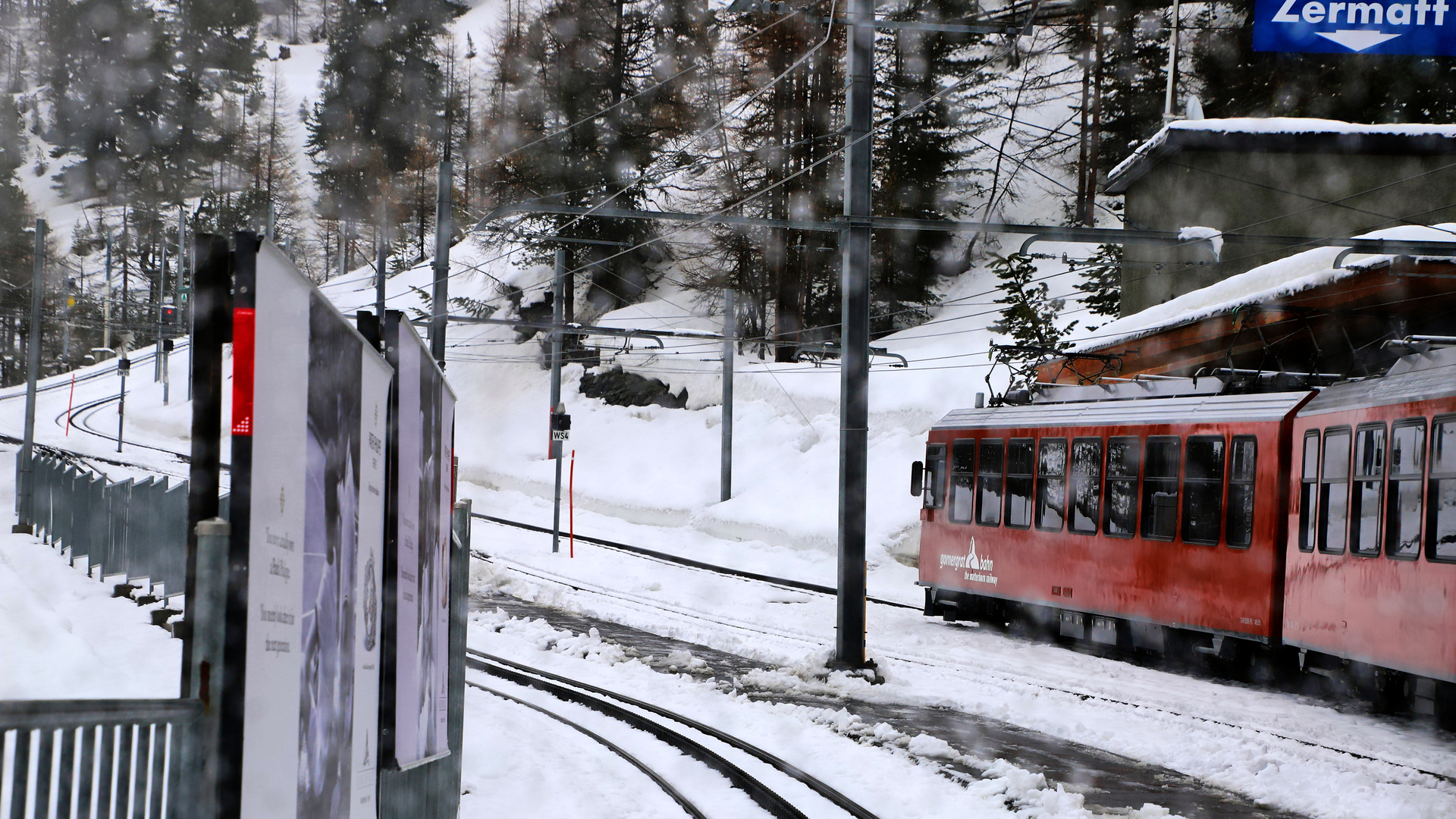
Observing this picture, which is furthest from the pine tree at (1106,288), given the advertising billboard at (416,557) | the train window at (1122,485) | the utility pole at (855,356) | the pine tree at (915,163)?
the advertising billboard at (416,557)

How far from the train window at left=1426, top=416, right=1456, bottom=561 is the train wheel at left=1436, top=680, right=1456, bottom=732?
1.13 metres

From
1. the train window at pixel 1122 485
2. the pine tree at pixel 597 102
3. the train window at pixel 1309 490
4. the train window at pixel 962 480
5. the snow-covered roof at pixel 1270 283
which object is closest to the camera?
the train window at pixel 1309 490

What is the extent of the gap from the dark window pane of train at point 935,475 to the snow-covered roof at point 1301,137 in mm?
12119

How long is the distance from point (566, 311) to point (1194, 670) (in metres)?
38.1

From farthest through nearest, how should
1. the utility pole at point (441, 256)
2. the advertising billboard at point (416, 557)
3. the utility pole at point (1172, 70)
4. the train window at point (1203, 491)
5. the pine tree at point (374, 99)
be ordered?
the utility pole at point (1172, 70) → the pine tree at point (374, 99) → the utility pole at point (441, 256) → the train window at point (1203, 491) → the advertising billboard at point (416, 557)

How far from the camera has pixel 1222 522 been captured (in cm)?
1334

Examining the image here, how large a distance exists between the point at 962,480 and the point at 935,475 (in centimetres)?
79

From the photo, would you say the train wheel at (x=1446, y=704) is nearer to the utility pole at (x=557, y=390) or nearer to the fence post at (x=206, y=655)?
the fence post at (x=206, y=655)

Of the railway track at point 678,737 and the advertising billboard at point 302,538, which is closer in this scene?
the advertising billboard at point 302,538

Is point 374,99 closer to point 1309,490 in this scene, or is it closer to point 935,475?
point 935,475

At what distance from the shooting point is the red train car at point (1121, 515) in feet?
42.8

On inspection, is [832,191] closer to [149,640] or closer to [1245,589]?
[1245,589]

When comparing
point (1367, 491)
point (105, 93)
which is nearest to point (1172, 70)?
point (1367, 491)

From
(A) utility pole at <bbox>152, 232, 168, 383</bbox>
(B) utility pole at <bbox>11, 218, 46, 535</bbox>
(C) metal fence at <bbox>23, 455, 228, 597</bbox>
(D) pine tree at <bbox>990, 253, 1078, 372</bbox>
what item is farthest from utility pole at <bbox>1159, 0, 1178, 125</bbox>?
(B) utility pole at <bbox>11, 218, 46, 535</bbox>
